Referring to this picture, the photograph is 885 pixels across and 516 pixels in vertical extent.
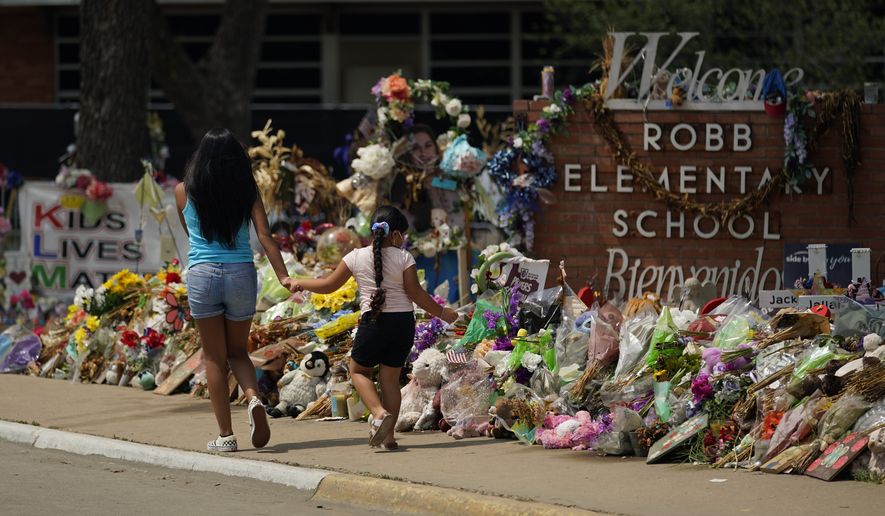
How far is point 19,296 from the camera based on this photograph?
45.3ft

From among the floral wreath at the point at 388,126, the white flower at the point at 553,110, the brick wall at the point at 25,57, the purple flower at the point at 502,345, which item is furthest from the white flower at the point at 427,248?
the brick wall at the point at 25,57

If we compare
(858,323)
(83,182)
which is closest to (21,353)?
(83,182)

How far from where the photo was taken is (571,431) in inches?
310

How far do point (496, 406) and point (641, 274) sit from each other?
287 cm

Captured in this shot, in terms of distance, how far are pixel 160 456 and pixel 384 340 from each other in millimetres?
1446

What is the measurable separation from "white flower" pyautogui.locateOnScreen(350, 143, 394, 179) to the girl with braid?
3356mm

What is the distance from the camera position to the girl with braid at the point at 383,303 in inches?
310

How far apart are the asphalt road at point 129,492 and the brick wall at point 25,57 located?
19409mm

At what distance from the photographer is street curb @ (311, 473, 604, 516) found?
6273 mm

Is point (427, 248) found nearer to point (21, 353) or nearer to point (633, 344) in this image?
point (633, 344)

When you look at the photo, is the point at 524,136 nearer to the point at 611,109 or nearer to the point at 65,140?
the point at 611,109

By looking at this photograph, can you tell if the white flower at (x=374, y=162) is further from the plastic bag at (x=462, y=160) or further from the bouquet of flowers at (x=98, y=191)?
the bouquet of flowers at (x=98, y=191)

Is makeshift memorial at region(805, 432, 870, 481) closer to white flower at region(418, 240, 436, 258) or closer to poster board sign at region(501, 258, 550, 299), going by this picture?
poster board sign at region(501, 258, 550, 299)

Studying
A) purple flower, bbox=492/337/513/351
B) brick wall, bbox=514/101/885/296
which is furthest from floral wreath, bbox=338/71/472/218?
purple flower, bbox=492/337/513/351
